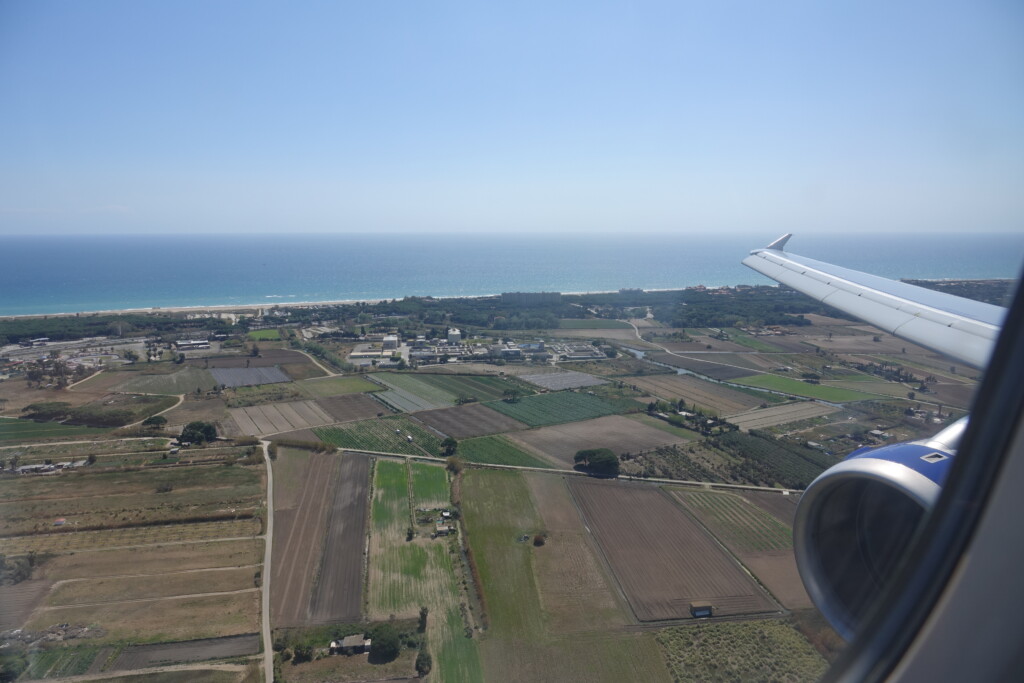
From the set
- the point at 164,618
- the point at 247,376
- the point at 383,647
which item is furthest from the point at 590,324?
the point at 164,618

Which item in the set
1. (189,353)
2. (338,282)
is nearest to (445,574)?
(189,353)

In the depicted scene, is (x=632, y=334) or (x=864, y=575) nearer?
(x=864, y=575)

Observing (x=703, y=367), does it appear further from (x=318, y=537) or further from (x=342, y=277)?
(x=342, y=277)

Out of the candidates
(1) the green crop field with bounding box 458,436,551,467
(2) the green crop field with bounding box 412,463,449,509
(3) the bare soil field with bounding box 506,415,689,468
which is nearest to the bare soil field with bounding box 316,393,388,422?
(1) the green crop field with bounding box 458,436,551,467

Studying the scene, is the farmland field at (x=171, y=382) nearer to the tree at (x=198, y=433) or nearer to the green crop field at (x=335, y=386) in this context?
the green crop field at (x=335, y=386)

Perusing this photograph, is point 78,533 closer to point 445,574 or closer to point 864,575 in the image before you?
point 445,574

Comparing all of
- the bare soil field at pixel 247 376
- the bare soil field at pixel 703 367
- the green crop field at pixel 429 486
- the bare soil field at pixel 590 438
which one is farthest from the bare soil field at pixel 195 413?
the bare soil field at pixel 703 367
